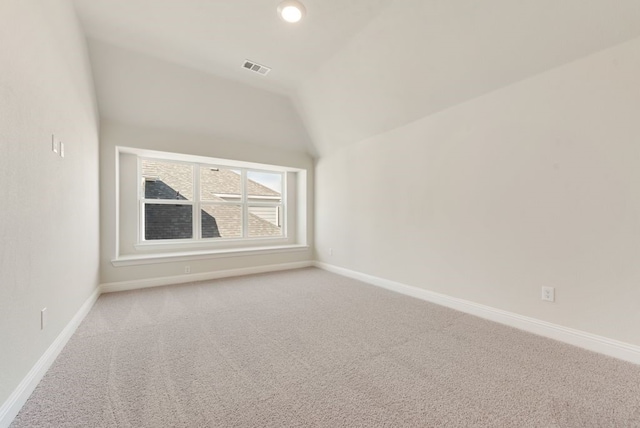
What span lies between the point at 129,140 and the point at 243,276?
2576 mm

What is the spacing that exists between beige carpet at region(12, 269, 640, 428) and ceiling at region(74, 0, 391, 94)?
9.49 ft

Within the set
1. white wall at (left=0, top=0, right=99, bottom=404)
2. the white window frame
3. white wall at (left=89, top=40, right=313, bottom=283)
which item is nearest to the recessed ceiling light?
white wall at (left=89, top=40, right=313, bottom=283)

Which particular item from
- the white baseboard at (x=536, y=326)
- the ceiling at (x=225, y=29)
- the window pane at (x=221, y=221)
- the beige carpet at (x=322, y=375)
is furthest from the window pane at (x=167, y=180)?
the white baseboard at (x=536, y=326)

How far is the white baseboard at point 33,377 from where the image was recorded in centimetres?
125

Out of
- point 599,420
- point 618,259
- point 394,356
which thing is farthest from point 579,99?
point 394,356

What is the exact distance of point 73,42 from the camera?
7.45 feet

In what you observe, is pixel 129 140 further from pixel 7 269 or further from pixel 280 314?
pixel 280 314

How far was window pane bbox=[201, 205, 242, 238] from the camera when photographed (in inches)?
183

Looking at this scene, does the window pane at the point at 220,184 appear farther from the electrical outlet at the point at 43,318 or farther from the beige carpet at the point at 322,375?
the electrical outlet at the point at 43,318

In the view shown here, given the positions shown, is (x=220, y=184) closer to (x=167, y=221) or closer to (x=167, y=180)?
(x=167, y=180)

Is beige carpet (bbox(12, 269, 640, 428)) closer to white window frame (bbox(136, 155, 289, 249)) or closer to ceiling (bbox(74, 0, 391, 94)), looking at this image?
white window frame (bbox(136, 155, 289, 249))

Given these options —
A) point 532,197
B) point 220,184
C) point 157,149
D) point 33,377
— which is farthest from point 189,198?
point 532,197

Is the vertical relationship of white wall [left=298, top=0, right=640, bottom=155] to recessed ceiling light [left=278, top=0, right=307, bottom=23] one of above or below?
below

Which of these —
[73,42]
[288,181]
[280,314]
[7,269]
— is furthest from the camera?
[288,181]
